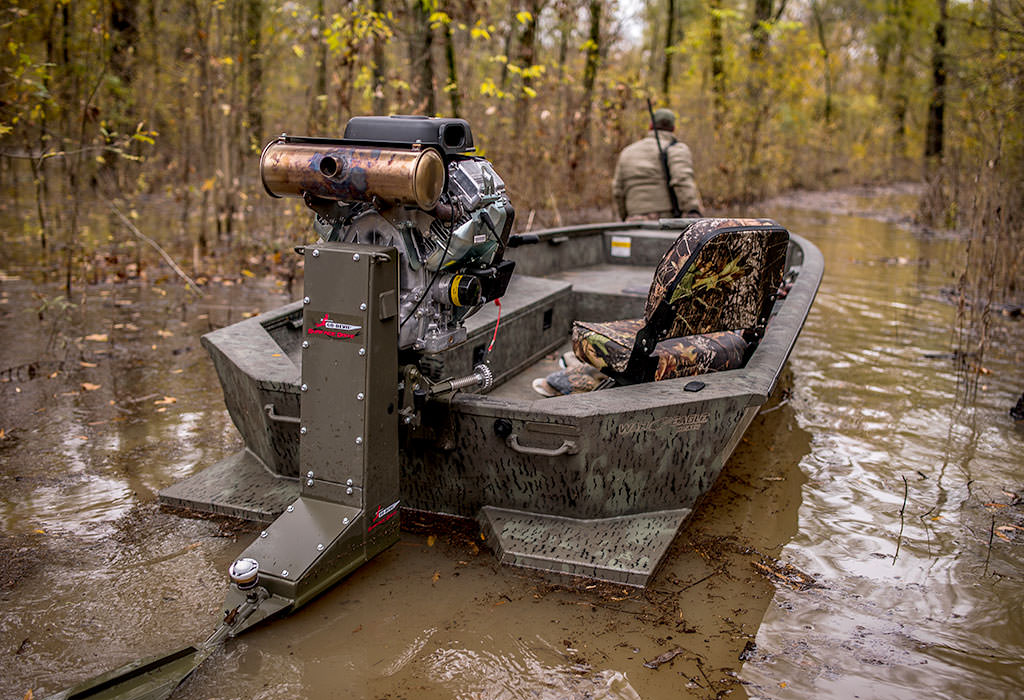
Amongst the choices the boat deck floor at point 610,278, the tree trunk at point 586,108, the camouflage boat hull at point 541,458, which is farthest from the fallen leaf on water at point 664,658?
the tree trunk at point 586,108

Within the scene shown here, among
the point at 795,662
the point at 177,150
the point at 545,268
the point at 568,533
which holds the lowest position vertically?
the point at 795,662

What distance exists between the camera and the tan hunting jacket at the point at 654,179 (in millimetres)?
8008

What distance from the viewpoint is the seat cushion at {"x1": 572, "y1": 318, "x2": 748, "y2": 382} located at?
3984mm

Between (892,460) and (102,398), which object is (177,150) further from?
(892,460)

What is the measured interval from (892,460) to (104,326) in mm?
6242

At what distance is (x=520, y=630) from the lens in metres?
3.18

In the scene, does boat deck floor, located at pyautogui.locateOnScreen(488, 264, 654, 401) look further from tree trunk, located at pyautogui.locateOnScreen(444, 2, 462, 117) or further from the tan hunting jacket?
tree trunk, located at pyautogui.locateOnScreen(444, 2, 462, 117)

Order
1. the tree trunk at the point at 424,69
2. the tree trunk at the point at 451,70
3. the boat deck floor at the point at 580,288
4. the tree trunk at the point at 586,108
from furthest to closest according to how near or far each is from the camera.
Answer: the tree trunk at the point at 586,108, the tree trunk at the point at 424,69, the tree trunk at the point at 451,70, the boat deck floor at the point at 580,288

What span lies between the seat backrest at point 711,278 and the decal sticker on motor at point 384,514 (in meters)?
1.29

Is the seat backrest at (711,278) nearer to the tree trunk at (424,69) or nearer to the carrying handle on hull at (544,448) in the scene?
the carrying handle on hull at (544,448)

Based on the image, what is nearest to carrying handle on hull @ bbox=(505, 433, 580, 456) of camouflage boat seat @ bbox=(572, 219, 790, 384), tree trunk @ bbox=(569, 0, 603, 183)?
camouflage boat seat @ bbox=(572, 219, 790, 384)

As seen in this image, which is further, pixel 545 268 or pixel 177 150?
pixel 177 150

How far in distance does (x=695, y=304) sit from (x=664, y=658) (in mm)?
1555

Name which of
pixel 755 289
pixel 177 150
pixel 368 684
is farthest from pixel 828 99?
pixel 368 684
